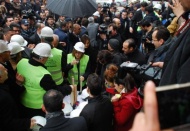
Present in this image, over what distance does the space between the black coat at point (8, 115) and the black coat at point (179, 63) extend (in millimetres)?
1719

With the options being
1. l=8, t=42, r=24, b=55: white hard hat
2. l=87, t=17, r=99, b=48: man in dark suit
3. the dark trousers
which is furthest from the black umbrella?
the dark trousers

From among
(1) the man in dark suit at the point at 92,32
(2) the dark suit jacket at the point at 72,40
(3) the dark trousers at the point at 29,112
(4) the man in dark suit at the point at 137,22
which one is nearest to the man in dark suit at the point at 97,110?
(3) the dark trousers at the point at 29,112

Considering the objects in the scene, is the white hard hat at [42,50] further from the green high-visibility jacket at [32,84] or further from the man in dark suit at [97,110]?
the man in dark suit at [97,110]

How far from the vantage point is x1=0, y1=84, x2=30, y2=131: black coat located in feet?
9.30

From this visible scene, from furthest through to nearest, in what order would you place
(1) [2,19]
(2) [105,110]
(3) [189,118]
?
(1) [2,19]
(2) [105,110]
(3) [189,118]

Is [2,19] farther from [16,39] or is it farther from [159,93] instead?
[159,93]

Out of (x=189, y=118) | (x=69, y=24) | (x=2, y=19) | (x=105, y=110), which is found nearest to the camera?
(x=189, y=118)

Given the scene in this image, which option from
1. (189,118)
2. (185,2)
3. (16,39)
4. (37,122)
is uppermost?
(185,2)

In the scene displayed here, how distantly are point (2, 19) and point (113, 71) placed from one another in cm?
499

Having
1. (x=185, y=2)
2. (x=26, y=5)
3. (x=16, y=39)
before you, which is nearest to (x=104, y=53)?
(x=16, y=39)

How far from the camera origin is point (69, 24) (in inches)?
273

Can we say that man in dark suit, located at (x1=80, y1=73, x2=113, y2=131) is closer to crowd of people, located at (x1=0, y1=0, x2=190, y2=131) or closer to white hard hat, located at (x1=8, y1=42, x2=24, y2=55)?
crowd of people, located at (x1=0, y1=0, x2=190, y2=131)

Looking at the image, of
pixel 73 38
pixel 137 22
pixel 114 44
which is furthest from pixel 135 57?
pixel 137 22

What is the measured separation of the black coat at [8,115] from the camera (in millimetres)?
2834
